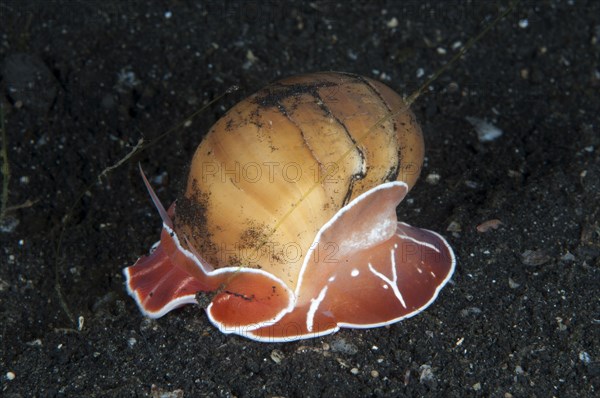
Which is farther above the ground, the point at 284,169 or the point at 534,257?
the point at 284,169

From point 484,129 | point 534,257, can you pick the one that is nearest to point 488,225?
point 534,257

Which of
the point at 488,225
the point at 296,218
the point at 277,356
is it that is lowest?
the point at 277,356

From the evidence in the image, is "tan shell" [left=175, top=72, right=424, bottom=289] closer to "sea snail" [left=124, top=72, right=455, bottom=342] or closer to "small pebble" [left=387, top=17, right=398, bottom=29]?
"sea snail" [left=124, top=72, right=455, bottom=342]

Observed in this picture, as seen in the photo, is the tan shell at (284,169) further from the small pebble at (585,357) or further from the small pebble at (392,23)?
the small pebble at (392,23)

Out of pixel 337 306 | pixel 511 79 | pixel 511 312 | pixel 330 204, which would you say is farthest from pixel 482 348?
pixel 511 79

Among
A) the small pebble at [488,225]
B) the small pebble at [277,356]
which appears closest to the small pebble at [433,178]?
the small pebble at [488,225]

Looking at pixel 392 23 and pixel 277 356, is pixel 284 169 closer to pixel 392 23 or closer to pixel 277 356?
pixel 277 356
